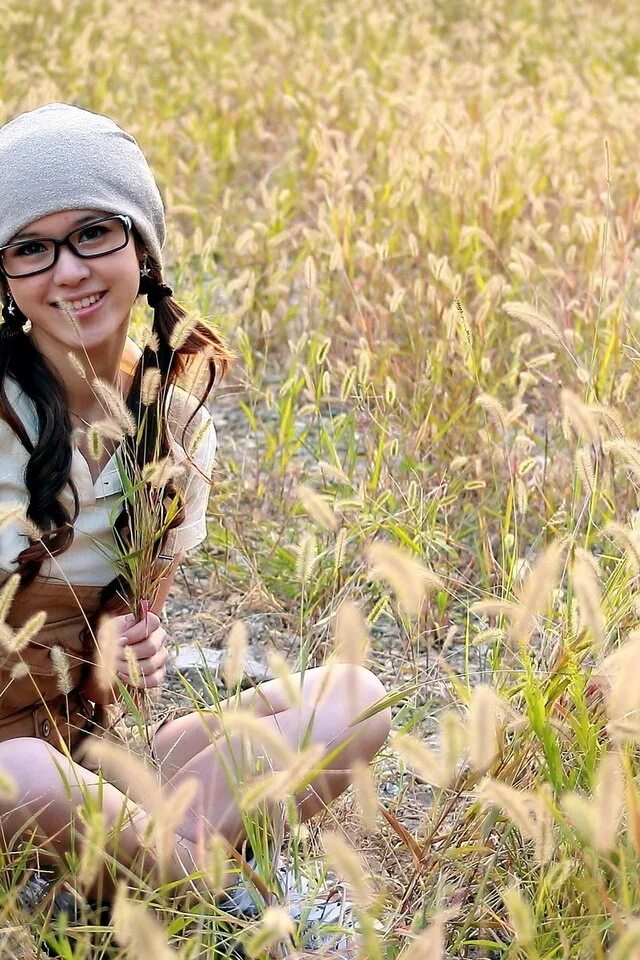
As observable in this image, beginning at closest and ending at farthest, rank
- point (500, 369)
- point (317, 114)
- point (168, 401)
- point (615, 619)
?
point (615, 619) < point (168, 401) < point (500, 369) < point (317, 114)

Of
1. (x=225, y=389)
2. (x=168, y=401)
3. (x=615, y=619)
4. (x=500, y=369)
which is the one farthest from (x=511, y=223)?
(x=615, y=619)

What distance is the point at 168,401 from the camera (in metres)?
1.75

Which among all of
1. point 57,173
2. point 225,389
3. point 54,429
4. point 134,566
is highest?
point 57,173

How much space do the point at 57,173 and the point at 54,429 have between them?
346mm

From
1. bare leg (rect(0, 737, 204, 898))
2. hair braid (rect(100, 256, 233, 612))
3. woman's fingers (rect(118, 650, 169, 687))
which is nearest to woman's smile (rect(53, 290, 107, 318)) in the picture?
hair braid (rect(100, 256, 233, 612))

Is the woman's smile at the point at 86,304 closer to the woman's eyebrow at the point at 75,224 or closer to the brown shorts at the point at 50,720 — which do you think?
the woman's eyebrow at the point at 75,224

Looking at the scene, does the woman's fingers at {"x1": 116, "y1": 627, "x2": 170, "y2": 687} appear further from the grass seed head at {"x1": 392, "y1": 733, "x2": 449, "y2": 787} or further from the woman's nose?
the grass seed head at {"x1": 392, "y1": 733, "x2": 449, "y2": 787}

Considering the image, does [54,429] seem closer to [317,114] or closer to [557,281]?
[557,281]

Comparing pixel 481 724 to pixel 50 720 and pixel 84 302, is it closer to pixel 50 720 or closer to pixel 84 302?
pixel 50 720

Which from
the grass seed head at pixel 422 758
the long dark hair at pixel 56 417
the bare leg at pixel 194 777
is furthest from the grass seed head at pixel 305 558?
the grass seed head at pixel 422 758

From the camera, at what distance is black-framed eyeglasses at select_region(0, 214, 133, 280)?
1.69 metres

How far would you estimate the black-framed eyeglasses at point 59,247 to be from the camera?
1686 mm

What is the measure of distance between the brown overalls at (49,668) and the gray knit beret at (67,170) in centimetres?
50

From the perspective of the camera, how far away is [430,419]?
2.58 meters
